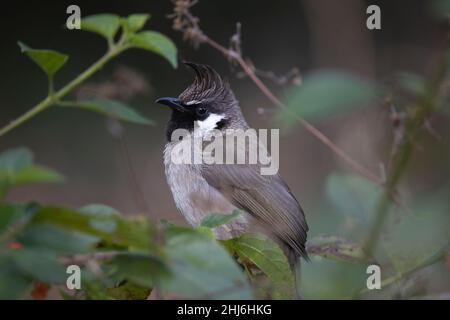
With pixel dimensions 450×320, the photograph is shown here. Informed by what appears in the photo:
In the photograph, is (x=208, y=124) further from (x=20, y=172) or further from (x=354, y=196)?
(x=20, y=172)

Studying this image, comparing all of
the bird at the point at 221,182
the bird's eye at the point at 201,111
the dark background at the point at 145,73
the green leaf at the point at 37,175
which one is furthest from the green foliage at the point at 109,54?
the dark background at the point at 145,73

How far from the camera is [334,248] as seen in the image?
1.53m

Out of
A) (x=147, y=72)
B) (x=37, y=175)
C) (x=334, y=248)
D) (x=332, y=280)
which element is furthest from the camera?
(x=147, y=72)

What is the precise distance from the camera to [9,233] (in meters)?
0.99

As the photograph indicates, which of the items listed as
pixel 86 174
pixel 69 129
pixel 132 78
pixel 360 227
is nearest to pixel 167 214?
pixel 86 174

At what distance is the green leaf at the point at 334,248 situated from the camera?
1454 mm

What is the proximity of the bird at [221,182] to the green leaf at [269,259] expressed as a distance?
59.7 inches

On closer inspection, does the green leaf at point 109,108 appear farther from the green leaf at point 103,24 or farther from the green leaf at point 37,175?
the green leaf at point 37,175

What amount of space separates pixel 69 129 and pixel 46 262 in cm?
660

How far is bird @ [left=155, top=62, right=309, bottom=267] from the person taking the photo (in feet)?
10.3

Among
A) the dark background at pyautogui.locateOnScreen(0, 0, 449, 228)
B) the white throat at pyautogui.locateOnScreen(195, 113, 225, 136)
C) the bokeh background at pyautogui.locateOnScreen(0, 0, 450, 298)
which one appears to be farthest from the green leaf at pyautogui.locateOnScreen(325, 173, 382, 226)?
the dark background at pyautogui.locateOnScreen(0, 0, 449, 228)

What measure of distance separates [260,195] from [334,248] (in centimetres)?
182

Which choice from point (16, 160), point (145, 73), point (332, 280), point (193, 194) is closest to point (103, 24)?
point (16, 160)

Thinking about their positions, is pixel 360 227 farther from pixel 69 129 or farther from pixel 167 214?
pixel 69 129
